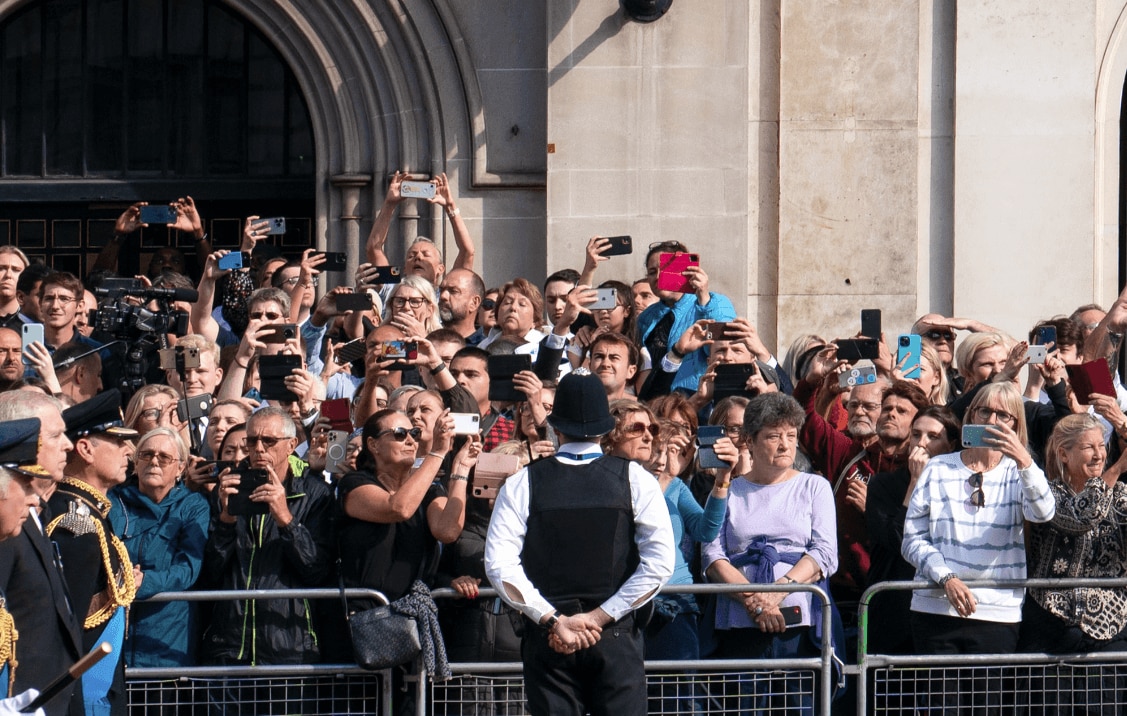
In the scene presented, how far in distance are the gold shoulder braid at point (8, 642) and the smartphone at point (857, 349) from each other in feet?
16.0

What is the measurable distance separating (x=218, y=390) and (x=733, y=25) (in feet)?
15.3

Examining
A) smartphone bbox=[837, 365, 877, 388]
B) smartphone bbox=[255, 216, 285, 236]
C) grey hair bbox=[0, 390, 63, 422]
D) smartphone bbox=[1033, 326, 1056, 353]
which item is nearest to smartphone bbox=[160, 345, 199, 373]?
smartphone bbox=[255, 216, 285, 236]

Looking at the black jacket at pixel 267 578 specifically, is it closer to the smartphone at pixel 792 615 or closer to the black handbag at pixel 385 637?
the black handbag at pixel 385 637

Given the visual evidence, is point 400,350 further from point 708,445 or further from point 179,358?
point 708,445

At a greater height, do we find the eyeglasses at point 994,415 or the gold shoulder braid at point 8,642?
the eyeglasses at point 994,415

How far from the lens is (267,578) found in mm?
8062

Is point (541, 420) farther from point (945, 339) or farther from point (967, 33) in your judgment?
point (967, 33)

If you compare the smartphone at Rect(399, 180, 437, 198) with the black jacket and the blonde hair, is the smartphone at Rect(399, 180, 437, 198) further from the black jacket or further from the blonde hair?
the blonde hair

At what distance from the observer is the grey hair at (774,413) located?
8195mm

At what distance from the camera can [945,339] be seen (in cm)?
1093

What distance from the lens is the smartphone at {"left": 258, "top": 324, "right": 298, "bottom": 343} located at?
31.8 feet

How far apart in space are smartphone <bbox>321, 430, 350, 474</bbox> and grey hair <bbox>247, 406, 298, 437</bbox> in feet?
0.67

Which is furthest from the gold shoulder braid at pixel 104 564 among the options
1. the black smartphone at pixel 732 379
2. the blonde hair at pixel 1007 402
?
the blonde hair at pixel 1007 402

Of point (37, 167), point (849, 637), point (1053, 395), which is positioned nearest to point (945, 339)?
point (1053, 395)
